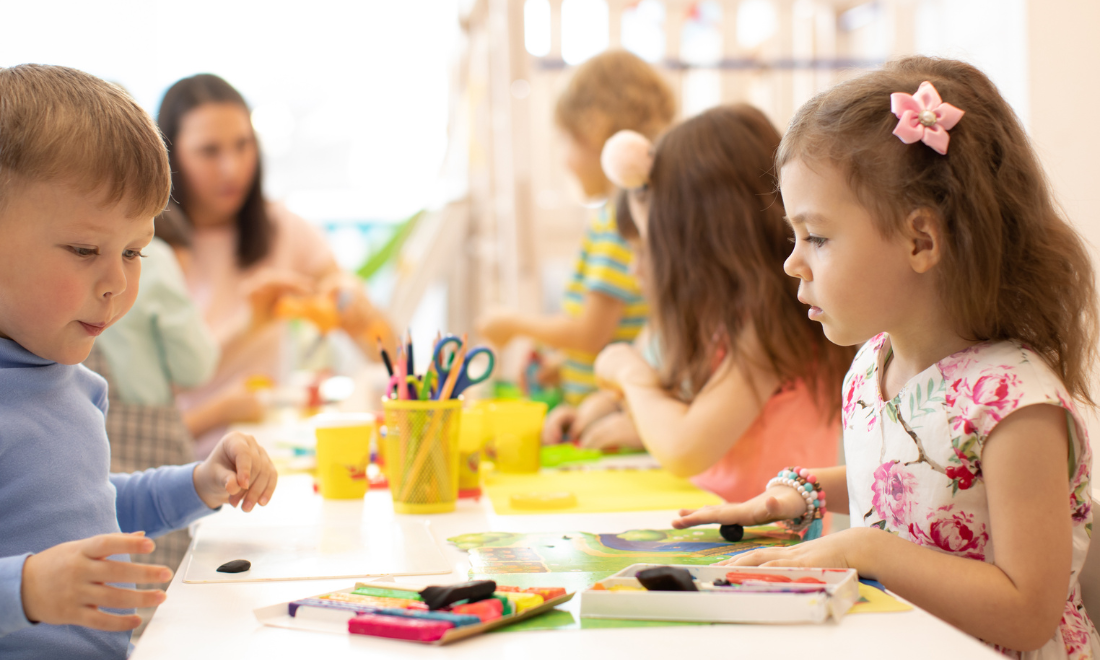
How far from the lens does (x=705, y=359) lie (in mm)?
1061

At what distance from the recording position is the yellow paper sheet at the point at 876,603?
0.55 meters

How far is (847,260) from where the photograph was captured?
67 cm

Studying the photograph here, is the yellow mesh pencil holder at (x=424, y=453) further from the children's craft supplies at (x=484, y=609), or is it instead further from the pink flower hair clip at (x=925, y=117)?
the pink flower hair clip at (x=925, y=117)

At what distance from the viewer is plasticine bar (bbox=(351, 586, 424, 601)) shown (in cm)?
56

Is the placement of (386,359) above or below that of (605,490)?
above

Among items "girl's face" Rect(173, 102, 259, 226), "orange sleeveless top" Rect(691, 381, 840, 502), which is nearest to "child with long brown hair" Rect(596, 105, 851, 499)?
"orange sleeveless top" Rect(691, 381, 840, 502)

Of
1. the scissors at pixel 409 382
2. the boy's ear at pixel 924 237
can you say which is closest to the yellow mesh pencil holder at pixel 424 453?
the scissors at pixel 409 382

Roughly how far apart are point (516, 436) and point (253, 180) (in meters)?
1.39

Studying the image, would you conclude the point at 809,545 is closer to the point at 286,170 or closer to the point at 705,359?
the point at 705,359

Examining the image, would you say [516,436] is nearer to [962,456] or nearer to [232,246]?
[962,456]

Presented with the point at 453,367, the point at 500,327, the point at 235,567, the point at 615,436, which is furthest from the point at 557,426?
the point at 235,567

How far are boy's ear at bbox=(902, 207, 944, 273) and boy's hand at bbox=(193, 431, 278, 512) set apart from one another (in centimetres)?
57

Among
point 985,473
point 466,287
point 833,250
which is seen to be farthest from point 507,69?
point 985,473

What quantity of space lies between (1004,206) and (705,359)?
47 cm
